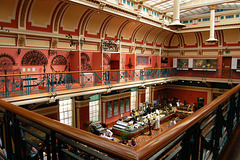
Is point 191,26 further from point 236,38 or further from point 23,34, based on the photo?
point 23,34

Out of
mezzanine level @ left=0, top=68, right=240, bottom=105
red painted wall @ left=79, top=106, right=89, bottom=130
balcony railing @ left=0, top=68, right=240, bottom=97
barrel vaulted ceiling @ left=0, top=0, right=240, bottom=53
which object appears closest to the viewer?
mezzanine level @ left=0, top=68, right=240, bottom=105

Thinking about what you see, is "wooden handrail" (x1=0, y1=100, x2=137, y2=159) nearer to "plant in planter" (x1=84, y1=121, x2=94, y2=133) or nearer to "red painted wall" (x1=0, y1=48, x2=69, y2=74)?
"red painted wall" (x1=0, y1=48, x2=69, y2=74)

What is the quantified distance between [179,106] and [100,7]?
12.7m

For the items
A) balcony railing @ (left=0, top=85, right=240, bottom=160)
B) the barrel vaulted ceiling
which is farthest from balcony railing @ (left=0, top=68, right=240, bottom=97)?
balcony railing @ (left=0, top=85, right=240, bottom=160)

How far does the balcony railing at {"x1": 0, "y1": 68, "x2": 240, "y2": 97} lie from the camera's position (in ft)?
24.0

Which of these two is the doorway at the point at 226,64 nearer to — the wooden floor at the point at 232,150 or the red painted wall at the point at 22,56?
the red painted wall at the point at 22,56

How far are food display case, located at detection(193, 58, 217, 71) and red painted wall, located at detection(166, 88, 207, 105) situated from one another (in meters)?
2.53

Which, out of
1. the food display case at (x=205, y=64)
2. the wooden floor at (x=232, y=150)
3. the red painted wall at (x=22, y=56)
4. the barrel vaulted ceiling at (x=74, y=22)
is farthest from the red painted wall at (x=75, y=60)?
the food display case at (x=205, y=64)

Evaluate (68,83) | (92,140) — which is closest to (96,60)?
(68,83)

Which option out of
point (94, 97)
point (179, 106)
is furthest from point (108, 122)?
point (179, 106)

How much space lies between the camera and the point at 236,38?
51.5ft

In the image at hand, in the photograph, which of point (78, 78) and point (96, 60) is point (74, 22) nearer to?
point (96, 60)

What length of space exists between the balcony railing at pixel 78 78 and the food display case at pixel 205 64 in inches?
9.9

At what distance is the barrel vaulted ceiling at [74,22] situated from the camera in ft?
26.4
